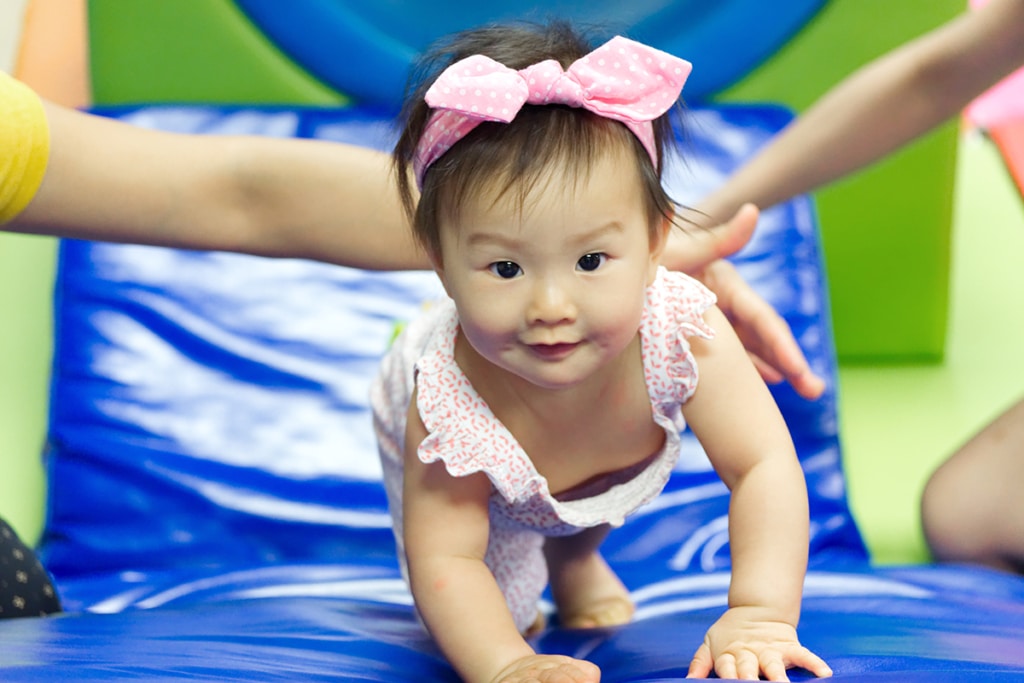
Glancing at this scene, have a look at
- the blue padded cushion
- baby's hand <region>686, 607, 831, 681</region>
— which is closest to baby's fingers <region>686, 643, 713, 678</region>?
baby's hand <region>686, 607, 831, 681</region>

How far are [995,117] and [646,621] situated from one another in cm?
230

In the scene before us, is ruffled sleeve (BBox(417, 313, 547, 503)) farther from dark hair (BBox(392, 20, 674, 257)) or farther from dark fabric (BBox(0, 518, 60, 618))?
dark fabric (BBox(0, 518, 60, 618))

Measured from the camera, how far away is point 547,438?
3.51 ft

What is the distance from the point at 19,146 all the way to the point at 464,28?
1198mm

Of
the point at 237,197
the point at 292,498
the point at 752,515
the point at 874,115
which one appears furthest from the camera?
the point at 292,498

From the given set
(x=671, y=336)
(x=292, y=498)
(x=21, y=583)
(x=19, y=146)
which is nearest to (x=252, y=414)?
(x=292, y=498)

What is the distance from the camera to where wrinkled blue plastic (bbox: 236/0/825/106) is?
212 cm

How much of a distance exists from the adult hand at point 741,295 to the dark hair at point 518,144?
0.26 meters

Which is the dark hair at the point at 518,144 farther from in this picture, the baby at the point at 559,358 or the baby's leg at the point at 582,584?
the baby's leg at the point at 582,584

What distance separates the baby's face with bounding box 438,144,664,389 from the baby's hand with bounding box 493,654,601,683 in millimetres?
209

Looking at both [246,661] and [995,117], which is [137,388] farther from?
[995,117]

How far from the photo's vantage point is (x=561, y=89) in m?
0.90

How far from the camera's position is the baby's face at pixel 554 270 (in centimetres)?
89

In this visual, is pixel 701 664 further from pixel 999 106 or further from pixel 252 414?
pixel 999 106
